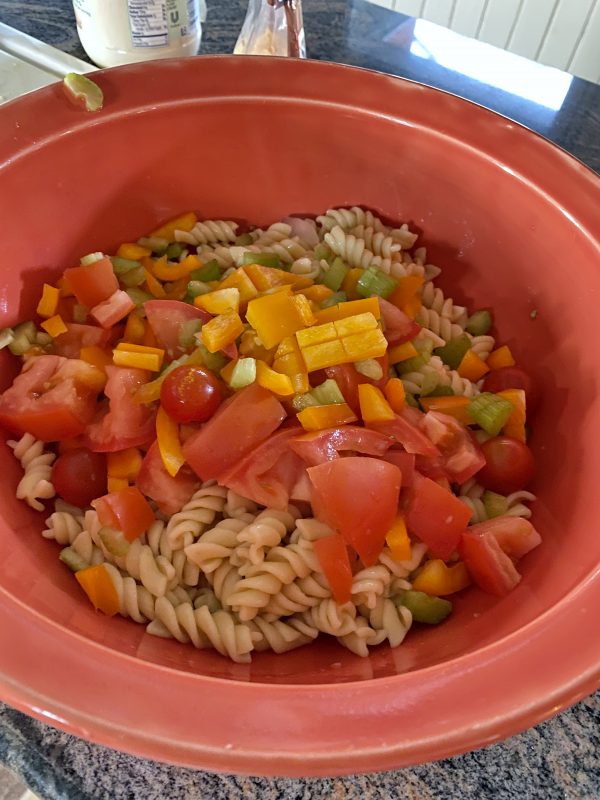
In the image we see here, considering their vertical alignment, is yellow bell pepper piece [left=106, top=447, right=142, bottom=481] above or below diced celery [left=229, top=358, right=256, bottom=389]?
below

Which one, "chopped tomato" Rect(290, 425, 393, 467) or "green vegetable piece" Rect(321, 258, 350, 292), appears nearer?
"chopped tomato" Rect(290, 425, 393, 467)

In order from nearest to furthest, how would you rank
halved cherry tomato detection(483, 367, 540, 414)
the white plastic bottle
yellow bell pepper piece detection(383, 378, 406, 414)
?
yellow bell pepper piece detection(383, 378, 406, 414) → halved cherry tomato detection(483, 367, 540, 414) → the white plastic bottle

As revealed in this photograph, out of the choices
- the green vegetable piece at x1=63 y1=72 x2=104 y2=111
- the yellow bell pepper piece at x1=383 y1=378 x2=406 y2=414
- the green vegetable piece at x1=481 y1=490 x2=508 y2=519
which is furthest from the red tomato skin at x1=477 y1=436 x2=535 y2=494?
the green vegetable piece at x1=63 y1=72 x2=104 y2=111

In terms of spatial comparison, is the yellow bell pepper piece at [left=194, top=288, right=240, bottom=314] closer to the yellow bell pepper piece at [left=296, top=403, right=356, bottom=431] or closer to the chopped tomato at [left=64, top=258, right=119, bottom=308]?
the chopped tomato at [left=64, top=258, right=119, bottom=308]

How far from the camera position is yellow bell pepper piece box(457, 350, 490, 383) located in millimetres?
2062

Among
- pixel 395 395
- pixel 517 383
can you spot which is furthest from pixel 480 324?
pixel 395 395

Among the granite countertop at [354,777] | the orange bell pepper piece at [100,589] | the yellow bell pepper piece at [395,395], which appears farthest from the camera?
the yellow bell pepper piece at [395,395]

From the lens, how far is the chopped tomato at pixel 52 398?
1739mm

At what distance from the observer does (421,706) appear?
1092mm

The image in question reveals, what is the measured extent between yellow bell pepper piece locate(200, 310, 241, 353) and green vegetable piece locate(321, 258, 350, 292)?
1.34ft

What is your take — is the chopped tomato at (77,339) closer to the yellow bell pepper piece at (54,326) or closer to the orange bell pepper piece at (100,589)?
the yellow bell pepper piece at (54,326)

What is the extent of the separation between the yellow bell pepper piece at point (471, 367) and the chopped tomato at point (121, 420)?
94 centimetres

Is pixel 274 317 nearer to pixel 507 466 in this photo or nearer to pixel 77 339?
pixel 77 339

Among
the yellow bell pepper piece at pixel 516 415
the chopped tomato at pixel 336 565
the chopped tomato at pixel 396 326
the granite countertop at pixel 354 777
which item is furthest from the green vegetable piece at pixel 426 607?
the chopped tomato at pixel 396 326
